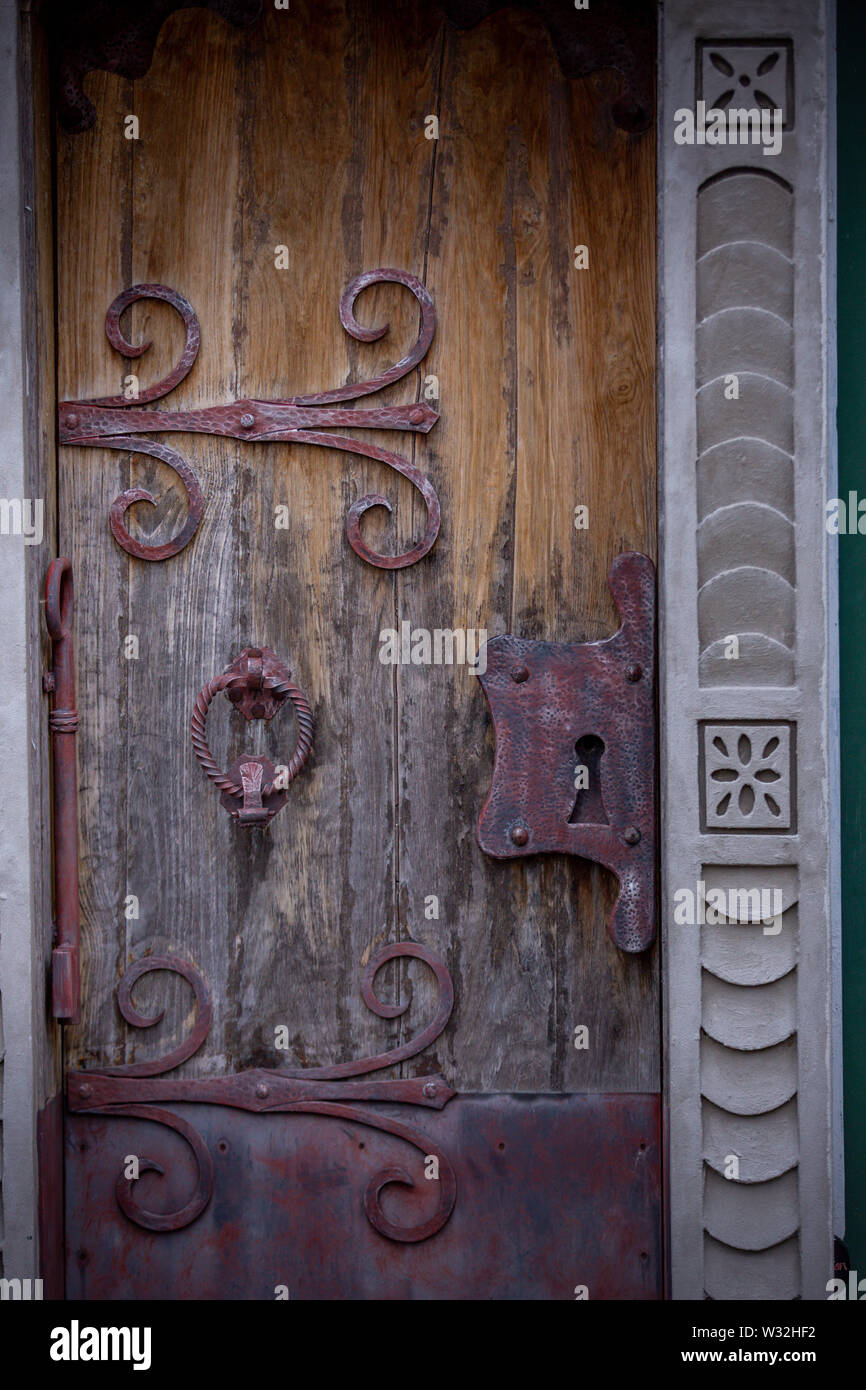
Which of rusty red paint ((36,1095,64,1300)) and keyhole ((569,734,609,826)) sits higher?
keyhole ((569,734,609,826))

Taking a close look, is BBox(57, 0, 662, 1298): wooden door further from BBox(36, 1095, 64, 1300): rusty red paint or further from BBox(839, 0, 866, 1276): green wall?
BBox(839, 0, 866, 1276): green wall

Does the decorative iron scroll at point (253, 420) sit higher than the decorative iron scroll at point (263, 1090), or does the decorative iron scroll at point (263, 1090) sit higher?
the decorative iron scroll at point (253, 420)

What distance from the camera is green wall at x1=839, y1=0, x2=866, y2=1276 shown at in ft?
5.08

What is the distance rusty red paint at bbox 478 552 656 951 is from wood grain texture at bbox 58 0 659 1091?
0.15ft

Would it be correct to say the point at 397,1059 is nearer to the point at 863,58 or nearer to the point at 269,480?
the point at 269,480

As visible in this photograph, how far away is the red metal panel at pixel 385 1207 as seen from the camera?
1625mm

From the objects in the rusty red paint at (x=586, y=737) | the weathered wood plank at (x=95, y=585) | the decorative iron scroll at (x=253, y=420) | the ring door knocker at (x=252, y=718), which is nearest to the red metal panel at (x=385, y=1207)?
the weathered wood plank at (x=95, y=585)

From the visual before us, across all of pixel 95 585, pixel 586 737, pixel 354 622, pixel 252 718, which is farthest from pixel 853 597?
pixel 95 585

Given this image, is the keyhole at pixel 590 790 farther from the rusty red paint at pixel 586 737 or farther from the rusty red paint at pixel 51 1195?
the rusty red paint at pixel 51 1195

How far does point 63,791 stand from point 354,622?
1.71 ft

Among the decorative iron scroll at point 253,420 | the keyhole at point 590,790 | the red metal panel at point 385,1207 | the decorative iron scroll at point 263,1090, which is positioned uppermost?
the decorative iron scroll at point 253,420

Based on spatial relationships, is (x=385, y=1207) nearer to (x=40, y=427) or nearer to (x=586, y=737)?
(x=586, y=737)

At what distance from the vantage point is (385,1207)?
64.4 inches

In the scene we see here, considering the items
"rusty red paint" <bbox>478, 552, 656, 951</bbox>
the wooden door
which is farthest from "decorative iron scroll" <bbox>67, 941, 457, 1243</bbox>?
"rusty red paint" <bbox>478, 552, 656, 951</bbox>
